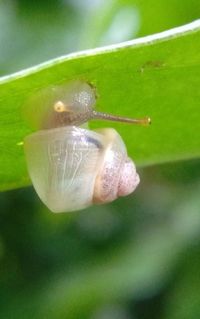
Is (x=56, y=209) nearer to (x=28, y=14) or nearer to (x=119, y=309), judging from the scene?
(x=119, y=309)

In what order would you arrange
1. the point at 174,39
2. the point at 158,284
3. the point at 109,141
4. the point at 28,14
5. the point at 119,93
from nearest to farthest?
1. the point at 174,39
2. the point at 119,93
3. the point at 109,141
4. the point at 158,284
5. the point at 28,14

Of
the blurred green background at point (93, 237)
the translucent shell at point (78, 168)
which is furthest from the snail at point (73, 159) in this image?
the blurred green background at point (93, 237)

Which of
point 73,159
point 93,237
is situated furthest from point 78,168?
point 93,237

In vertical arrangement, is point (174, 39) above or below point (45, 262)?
above

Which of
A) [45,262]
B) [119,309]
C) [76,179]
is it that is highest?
[76,179]

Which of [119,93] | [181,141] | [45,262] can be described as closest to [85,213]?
[45,262]

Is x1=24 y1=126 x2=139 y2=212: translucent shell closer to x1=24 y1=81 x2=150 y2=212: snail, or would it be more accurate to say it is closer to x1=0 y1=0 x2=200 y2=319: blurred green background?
x1=24 y1=81 x2=150 y2=212: snail

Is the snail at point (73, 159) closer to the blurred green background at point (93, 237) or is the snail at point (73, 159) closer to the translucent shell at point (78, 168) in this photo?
the translucent shell at point (78, 168)
